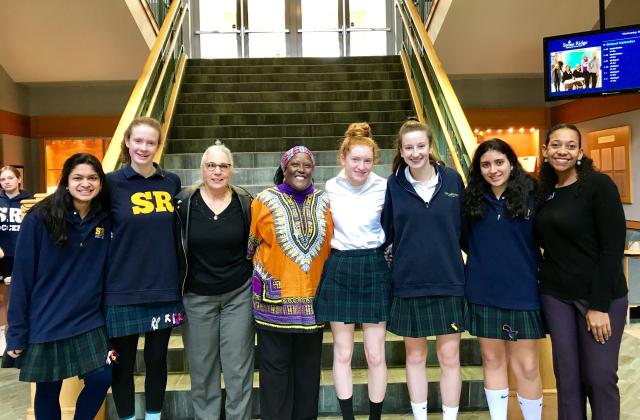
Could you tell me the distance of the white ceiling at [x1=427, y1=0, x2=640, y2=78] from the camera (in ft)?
19.8

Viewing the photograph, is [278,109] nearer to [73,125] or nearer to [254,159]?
[254,159]

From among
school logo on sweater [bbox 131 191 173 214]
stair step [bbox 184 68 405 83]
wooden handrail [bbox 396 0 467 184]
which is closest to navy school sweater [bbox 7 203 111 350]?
school logo on sweater [bbox 131 191 173 214]

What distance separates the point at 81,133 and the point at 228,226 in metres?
6.99

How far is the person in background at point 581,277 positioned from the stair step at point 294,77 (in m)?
5.23

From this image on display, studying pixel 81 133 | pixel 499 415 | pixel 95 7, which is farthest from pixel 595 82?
pixel 81 133

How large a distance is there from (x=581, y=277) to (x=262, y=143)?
4.25m

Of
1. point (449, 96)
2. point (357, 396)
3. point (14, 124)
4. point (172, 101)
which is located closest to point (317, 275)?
point (357, 396)

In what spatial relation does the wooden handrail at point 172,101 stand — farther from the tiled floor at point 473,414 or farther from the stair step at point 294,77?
the tiled floor at point 473,414

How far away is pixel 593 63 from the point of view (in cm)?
544

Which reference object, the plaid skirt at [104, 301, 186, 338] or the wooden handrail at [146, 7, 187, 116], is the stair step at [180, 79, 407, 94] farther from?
the plaid skirt at [104, 301, 186, 338]

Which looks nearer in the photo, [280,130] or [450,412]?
[450,412]

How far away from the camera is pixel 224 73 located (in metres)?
7.45

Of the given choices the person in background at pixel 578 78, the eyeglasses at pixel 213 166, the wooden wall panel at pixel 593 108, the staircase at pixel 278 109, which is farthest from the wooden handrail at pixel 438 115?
the wooden wall panel at pixel 593 108

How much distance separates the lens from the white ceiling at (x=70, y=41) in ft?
19.4
